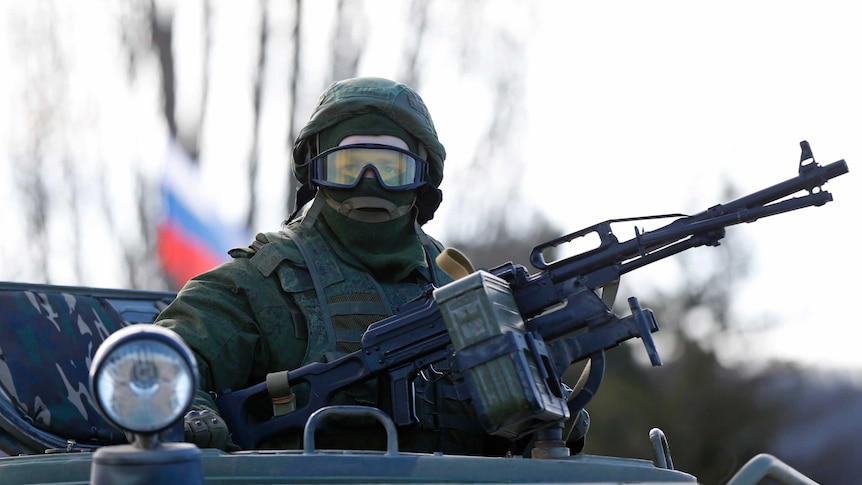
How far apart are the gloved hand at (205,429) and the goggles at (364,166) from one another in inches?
43.0

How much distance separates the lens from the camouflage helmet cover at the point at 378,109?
15.4 ft

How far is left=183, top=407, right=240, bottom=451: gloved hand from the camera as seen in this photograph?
3.74 m

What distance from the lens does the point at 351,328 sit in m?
4.51

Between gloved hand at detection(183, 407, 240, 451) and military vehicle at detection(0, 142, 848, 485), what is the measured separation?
23cm

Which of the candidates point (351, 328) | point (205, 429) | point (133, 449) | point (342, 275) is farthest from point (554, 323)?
point (133, 449)

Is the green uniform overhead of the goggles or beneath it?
beneath

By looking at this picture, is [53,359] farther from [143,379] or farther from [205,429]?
[143,379]

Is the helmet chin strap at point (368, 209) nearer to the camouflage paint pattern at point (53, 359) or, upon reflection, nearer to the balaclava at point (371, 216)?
the balaclava at point (371, 216)

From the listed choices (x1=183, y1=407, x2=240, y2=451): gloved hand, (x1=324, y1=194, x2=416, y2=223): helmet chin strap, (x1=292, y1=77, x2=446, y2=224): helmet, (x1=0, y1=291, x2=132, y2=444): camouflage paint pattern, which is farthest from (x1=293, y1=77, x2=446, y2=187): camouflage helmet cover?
(x1=183, y1=407, x2=240, y2=451): gloved hand

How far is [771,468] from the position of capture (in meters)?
2.70

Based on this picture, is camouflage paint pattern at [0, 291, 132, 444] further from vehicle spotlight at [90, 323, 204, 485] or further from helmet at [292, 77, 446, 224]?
vehicle spotlight at [90, 323, 204, 485]

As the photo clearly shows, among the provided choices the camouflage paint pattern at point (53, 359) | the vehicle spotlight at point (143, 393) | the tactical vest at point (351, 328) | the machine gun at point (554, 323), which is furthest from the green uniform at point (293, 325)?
the vehicle spotlight at point (143, 393)

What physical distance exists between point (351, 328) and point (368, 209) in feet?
1.48

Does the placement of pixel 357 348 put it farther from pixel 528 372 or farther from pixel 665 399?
pixel 665 399
